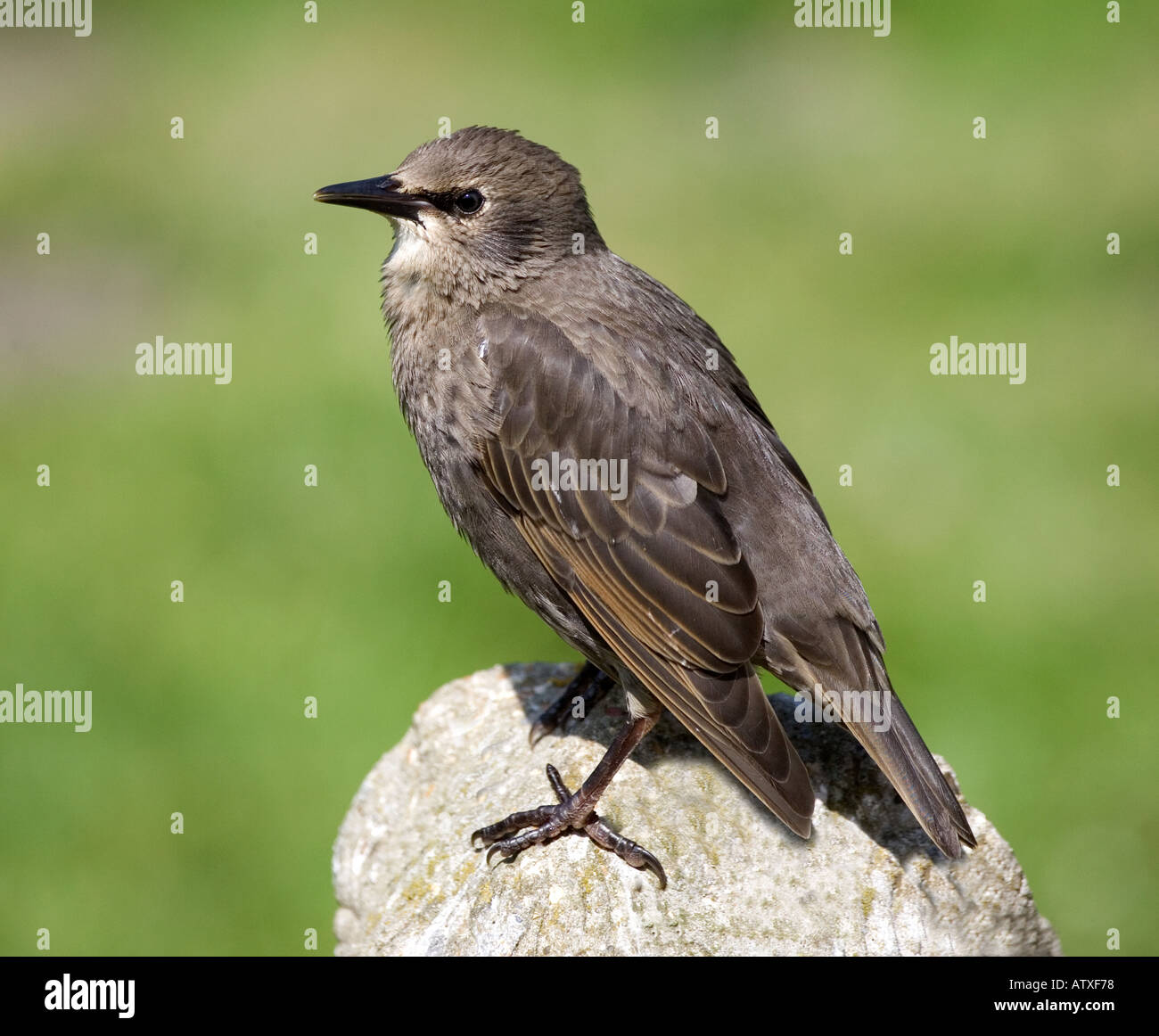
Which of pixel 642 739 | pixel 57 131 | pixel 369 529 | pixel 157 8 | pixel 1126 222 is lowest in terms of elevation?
pixel 642 739

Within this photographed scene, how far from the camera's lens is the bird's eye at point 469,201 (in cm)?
522

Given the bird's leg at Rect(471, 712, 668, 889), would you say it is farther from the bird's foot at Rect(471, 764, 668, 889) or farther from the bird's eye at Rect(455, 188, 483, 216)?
the bird's eye at Rect(455, 188, 483, 216)

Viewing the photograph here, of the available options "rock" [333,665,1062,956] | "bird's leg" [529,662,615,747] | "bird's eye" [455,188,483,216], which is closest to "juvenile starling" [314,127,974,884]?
"bird's eye" [455,188,483,216]

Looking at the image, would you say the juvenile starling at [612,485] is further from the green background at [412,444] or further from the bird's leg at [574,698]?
the green background at [412,444]

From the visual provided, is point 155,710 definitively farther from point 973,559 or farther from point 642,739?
point 973,559

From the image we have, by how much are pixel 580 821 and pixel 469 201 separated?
7.36ft

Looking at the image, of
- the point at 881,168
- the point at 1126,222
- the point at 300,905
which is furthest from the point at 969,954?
the point at 881,168

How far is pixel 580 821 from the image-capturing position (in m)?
4.79

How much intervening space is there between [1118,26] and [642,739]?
12.0 metres

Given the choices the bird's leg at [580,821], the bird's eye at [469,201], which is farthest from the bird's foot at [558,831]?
the bird's eye at [469,201]

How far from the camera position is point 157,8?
16.4 metres

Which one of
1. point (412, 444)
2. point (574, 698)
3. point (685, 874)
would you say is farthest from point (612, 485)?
point (412, 444)

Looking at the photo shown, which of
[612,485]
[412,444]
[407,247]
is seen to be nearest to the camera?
[612,485]

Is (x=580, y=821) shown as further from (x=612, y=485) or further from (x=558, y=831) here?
(x=612, y=485)
